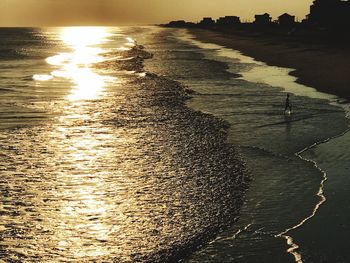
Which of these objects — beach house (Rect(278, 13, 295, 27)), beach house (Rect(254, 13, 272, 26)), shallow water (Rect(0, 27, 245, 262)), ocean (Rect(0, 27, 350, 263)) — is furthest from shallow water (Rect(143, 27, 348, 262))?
beach house (Rect(254, 13, 272, 26))

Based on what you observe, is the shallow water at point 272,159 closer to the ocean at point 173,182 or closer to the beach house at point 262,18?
the ocean at point 173,182

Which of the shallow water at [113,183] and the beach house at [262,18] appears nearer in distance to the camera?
the shallow water at [113,183]

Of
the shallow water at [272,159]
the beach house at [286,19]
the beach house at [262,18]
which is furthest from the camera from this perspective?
the beach house at [262,18]

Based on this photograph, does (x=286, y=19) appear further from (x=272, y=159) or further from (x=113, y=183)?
(x=113, y=183)

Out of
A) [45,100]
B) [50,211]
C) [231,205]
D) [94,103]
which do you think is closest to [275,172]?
[231,205]

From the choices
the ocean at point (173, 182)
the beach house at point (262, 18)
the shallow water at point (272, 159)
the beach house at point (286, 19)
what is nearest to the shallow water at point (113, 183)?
the ocean at point (173, 182)

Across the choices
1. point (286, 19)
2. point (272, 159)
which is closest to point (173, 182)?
point (272, 159)

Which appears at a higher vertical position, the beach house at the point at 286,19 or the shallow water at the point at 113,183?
the beach house at the point at 286,19
